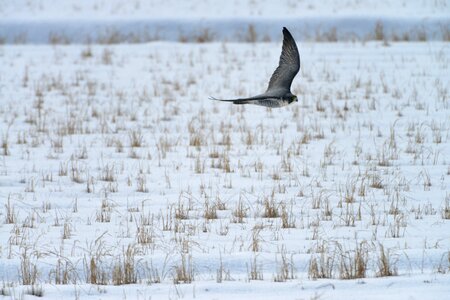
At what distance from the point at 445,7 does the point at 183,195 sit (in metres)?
16.5

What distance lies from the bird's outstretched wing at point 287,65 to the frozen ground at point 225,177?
120cm

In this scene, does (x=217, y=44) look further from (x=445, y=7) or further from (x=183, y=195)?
(x=183, y=195)

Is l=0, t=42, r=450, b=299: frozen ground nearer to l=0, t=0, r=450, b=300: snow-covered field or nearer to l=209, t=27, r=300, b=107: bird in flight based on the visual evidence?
l=0, t=0, r=450, b=300: snow-covered field

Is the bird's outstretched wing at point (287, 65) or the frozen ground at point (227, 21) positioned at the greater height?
the frozen ground at point (227, 21)

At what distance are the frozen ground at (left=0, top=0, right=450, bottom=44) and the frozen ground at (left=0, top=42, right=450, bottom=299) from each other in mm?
2480

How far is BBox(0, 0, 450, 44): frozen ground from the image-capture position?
20797 mm

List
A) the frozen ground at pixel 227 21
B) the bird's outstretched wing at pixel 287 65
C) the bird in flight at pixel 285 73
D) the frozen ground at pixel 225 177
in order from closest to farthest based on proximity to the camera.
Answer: the frozen ground at pixel 225 177, the bird in flight at pixel 285 73, the bird's outstretched wing at pixel 287 65, the frozen ground at pixel 227 21

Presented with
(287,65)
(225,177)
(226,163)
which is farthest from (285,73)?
(226,163)

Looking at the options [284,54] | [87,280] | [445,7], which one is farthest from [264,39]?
[87,280]

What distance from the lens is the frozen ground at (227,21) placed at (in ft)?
68.2

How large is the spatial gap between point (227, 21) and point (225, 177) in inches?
545

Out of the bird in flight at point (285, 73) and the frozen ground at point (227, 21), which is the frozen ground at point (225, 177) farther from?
the frozen ground at point (227, 21)

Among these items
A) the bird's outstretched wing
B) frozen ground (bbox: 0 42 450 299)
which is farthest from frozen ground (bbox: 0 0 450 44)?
the bird's outstretched wing

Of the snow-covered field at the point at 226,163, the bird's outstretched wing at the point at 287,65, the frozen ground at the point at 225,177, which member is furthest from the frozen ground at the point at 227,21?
the bird's outstretched wing at the point at 287,65
